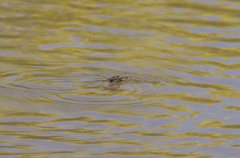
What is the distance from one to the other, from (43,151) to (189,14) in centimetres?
430

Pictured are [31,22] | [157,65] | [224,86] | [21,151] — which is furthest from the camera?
[31,22]

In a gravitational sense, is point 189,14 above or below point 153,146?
above

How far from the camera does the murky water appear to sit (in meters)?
3.75

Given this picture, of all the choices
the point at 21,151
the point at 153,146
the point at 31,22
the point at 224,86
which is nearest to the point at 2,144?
the point at 21,151

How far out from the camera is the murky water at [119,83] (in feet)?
12.3

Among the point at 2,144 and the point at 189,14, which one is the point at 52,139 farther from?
the point at 189,14

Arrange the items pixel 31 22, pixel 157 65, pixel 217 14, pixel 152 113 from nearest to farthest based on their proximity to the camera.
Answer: pixel 152 113 → pixel 157 65 → pixel 31 22 → pixel 217 14

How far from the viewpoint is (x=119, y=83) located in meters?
4.89

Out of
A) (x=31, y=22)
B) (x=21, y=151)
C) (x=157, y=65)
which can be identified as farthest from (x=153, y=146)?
(x=31, y=22)

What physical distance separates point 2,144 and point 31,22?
341cm

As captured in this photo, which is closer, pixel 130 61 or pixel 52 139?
pixel 52 139

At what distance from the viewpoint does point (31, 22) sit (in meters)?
6.88

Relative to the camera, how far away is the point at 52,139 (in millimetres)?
3746

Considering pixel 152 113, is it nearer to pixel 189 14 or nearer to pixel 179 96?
pixel 179 96
